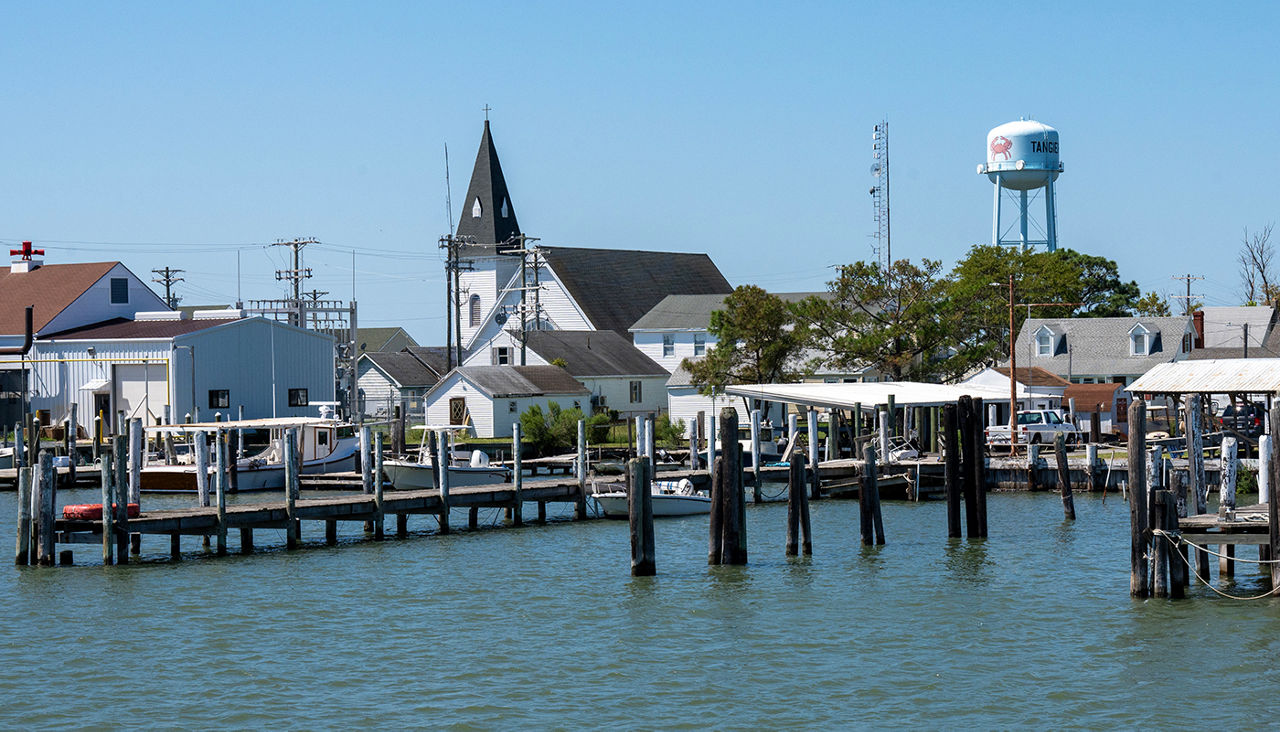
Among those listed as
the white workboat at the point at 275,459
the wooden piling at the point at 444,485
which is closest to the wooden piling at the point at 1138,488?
the wooden piling at the point at 444,485

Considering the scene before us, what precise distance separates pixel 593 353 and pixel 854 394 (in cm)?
3514

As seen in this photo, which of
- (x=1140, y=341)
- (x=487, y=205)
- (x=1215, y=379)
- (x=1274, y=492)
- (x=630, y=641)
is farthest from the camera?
(x=487, y=205)

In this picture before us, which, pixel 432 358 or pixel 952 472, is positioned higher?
pixel 432 358

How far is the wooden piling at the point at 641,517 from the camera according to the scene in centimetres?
2864

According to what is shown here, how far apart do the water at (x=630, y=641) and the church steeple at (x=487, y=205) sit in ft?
254

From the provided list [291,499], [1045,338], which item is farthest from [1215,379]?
[1045,338]

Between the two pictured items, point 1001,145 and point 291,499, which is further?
point 1001,145

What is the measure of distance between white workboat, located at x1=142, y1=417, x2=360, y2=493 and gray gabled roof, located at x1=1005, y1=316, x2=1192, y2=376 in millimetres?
39809

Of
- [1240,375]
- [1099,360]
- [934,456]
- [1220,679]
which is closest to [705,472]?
[934,456]

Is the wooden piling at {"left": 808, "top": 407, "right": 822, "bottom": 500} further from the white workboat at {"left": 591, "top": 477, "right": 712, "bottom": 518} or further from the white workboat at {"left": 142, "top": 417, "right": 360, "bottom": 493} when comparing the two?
the white workboat at {"left": 142, "top": 417, "right": 360, "bottom": 493}

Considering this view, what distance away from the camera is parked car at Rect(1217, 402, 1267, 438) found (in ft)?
163

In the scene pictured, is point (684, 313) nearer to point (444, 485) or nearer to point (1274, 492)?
point (444, 485)

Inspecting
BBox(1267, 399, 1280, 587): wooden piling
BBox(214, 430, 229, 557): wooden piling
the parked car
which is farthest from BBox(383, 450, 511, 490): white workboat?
BBox(1267, 399, 1280, 587): wooden piling

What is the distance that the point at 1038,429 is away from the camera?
5972 centimetres
